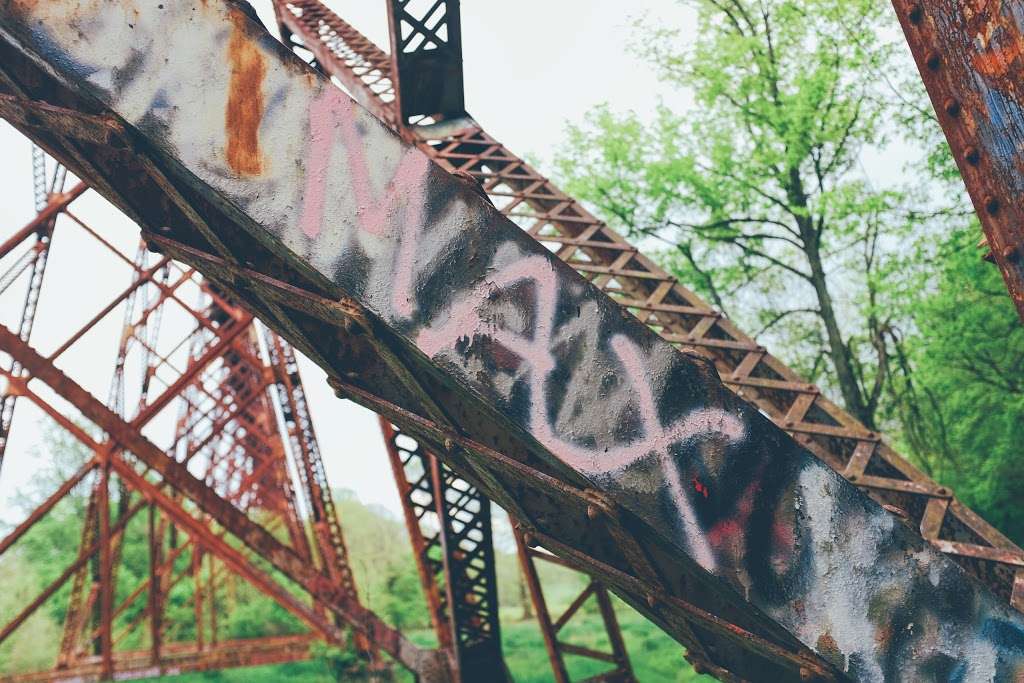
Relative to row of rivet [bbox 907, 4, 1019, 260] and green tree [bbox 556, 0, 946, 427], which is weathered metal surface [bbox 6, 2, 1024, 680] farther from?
green tree [bbox 556, 0, 946, 427]

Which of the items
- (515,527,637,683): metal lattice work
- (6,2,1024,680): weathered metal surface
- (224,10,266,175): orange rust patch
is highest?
(224,10,266,175): orange rust patch

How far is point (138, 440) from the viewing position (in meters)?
5.98

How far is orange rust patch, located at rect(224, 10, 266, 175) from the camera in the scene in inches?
65.6

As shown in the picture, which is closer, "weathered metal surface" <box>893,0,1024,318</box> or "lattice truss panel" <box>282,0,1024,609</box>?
"weathered metal surface" <box>893,0,1024,318</box>

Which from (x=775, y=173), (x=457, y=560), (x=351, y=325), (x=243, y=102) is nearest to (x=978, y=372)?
(x=775, y=173)

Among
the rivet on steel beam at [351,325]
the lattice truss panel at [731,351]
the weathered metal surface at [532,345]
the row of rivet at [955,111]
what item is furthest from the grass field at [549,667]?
the row of rivet at [955,111]

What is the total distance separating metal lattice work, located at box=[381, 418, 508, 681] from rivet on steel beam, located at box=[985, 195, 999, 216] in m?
3.78

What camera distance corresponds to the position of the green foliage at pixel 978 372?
11.1 meters

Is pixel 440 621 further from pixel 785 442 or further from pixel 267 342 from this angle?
pixel 267 342

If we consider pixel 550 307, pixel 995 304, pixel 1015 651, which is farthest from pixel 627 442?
pixel 995 304

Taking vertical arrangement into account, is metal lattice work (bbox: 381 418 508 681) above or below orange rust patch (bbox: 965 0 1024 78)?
below

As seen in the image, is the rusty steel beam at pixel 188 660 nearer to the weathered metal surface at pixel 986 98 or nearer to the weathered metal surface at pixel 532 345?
the weathered metal surface at pixel 532 345

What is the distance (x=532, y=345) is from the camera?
162 centimetres

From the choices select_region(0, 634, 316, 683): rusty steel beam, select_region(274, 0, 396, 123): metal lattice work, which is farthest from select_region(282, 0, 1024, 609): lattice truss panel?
select_region(0, 634, 316, 683): rusty steel beam
